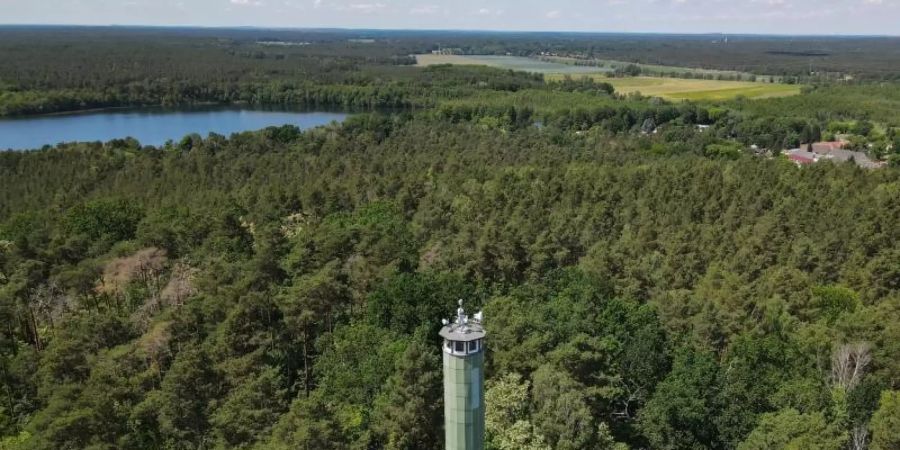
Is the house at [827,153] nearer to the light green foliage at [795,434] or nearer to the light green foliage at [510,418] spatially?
the light green foliage at [795,434]

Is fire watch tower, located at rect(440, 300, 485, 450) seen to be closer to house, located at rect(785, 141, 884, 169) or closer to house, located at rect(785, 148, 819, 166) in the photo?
house, located at rect(785, 148, 819, 166)

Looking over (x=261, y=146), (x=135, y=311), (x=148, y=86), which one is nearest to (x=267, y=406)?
(x=135, y=311)

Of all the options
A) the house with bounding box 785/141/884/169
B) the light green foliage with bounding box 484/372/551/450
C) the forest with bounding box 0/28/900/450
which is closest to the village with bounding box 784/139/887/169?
the house with bounding box 785/141/884/169

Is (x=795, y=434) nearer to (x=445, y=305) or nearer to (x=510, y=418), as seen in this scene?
(x=510, y=418)

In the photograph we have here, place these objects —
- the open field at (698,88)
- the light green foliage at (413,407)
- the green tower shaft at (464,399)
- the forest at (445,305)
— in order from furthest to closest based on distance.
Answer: the open field at (698,88) < the forest at (445,305) < the light green foliage at (413,407) < the green tower shaft at (464,399)

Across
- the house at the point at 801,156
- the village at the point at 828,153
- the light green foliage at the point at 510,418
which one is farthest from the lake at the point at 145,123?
the light green foliage at the point at 510,418

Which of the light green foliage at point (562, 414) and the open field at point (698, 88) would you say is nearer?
the light green foliage at point (562, 414)

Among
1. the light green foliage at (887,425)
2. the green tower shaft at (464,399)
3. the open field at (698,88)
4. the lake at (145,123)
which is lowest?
the light green foliage at (887,425)
